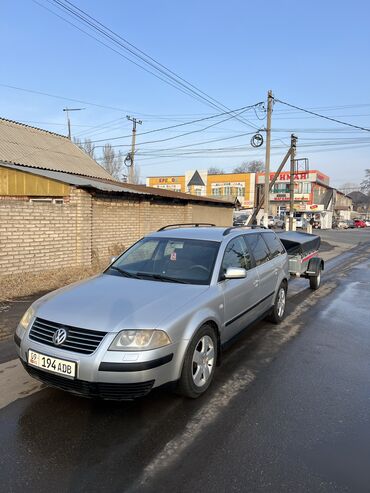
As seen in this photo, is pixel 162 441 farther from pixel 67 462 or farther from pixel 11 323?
pixel 11 323

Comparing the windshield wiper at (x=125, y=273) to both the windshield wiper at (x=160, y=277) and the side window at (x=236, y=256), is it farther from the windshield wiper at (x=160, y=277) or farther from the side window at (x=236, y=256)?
the side window at (x=236, y=256)

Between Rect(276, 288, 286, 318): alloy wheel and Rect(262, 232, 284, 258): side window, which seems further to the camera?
Rect(276, 288, 286, 318): alloy wheel

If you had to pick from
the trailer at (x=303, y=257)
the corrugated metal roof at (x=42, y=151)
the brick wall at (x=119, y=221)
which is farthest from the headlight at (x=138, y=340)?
the corrugated metal roof at (x=42, y=151)

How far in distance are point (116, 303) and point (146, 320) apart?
41cm

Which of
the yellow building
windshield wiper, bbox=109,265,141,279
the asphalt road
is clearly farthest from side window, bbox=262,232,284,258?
the yellow building

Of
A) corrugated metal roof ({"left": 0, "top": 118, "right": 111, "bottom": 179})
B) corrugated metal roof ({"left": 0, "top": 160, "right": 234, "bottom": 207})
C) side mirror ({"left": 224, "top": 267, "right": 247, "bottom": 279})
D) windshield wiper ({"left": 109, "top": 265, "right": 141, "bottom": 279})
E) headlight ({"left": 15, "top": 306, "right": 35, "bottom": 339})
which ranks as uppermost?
corrugated metal roof ({"left": 0, "top": 118, "right": 111, "bottom": 179})

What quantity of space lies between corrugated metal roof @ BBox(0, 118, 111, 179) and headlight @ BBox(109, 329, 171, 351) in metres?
15.4

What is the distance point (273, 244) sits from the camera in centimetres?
639

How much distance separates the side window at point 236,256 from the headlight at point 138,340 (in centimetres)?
138

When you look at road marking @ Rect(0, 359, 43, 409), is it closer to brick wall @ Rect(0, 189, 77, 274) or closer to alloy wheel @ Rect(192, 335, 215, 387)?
alloy wheel @ Rect(192, 335, 215, 387)

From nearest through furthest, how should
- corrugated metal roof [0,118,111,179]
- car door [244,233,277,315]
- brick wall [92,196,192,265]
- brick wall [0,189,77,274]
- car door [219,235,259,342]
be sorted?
car door [219,235,259,342]
car door [244,233,277,315]
brick wall [0,189,77,274]
brick wall [92,196,192,265]
corrugated metal roof [0,118,111,179]

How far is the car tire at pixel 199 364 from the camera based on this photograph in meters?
3.37

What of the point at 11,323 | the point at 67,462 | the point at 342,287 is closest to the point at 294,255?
the point at 342,287

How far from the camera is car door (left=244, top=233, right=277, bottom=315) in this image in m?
5.27
